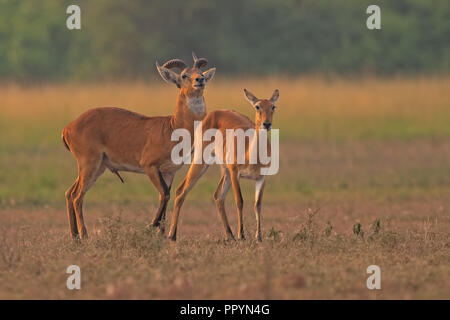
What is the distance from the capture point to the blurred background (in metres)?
34.8

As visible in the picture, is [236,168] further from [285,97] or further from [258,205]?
[285,97]

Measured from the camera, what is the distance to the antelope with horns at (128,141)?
35.8 ft

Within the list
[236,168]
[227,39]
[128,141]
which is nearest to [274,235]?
[236,168]

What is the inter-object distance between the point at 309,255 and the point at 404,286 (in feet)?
4.90

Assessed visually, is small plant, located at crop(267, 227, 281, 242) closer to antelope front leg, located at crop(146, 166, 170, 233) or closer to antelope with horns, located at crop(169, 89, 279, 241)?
antelope with horns, located at crop(169, 89, 279, 241)

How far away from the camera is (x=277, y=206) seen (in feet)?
48.6

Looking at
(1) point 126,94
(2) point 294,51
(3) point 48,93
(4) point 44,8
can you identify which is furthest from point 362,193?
(4) point 44,8

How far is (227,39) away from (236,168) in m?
Result: 25.0

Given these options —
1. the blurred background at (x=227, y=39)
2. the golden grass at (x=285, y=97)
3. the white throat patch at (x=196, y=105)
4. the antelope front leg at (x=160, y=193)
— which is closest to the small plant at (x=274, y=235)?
the antelope front leg at (x=160, y=193)

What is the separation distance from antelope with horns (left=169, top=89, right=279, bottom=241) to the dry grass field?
1.06 ft

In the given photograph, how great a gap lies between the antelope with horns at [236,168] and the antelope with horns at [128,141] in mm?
236

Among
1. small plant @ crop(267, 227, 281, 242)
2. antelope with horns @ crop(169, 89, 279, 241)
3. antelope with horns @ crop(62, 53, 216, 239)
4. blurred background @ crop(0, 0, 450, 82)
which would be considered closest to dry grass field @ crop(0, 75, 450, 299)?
small plant @ crop(267, 227, 281, 242)

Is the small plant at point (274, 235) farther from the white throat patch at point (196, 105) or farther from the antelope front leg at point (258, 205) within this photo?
the white throat patch at point (196, 105)

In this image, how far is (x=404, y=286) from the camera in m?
8.17
